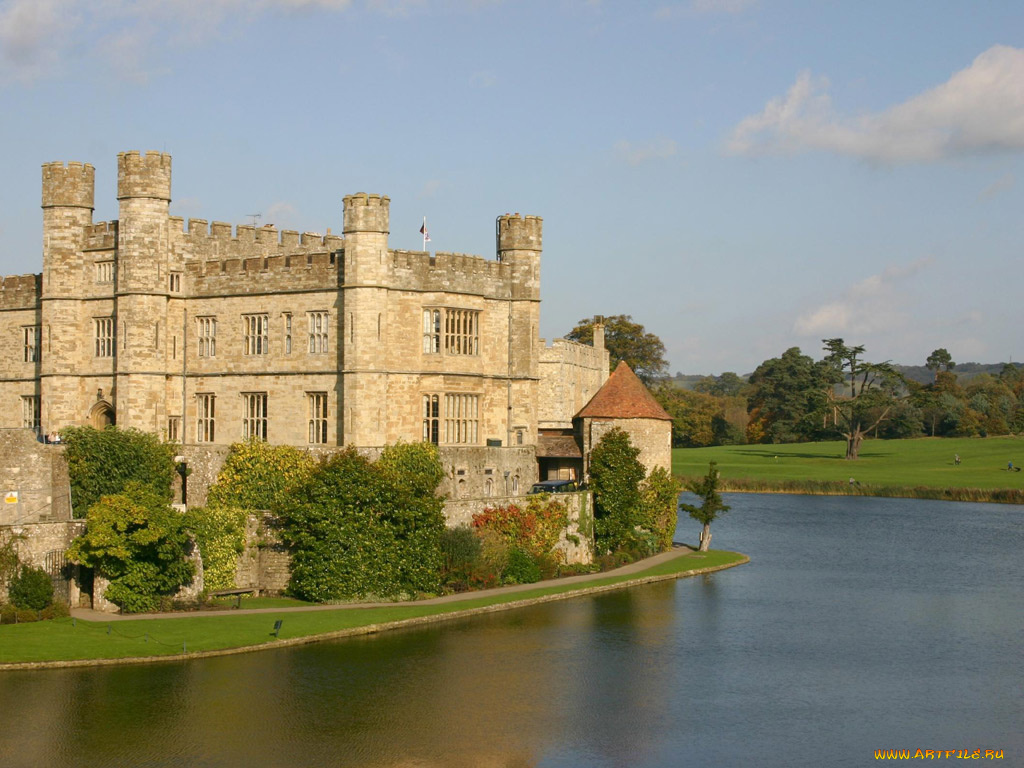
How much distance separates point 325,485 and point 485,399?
10.2 meters

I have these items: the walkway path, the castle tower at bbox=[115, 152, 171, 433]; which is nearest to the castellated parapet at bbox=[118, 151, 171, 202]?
the castle tower at bbox=[115, 152, 171, 433]

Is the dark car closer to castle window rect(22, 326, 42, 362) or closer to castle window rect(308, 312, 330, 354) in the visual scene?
castle window rect(308, 312, 330, 354)

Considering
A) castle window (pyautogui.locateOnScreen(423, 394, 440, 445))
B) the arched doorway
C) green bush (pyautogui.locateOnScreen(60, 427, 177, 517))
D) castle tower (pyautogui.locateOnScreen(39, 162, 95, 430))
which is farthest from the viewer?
castle tower (pyautogui.locateOnScreen(39, 162, 95, 430))

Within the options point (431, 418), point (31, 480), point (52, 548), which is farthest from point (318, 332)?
point (52, 548)

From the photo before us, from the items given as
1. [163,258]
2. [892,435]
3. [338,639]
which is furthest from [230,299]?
[892,435]

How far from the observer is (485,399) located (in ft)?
161

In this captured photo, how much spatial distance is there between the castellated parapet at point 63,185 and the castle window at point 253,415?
10074 millimetres

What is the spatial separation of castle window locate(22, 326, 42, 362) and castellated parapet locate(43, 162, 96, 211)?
18.2 feet

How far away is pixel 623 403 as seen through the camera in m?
50.8

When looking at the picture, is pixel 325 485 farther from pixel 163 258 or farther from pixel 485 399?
pixel 163 258

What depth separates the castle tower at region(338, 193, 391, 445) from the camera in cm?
4606

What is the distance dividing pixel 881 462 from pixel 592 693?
263ft

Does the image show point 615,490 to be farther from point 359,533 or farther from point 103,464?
point 103,464

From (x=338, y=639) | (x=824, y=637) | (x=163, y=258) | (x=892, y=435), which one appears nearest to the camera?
→ (x=338, y=639)
